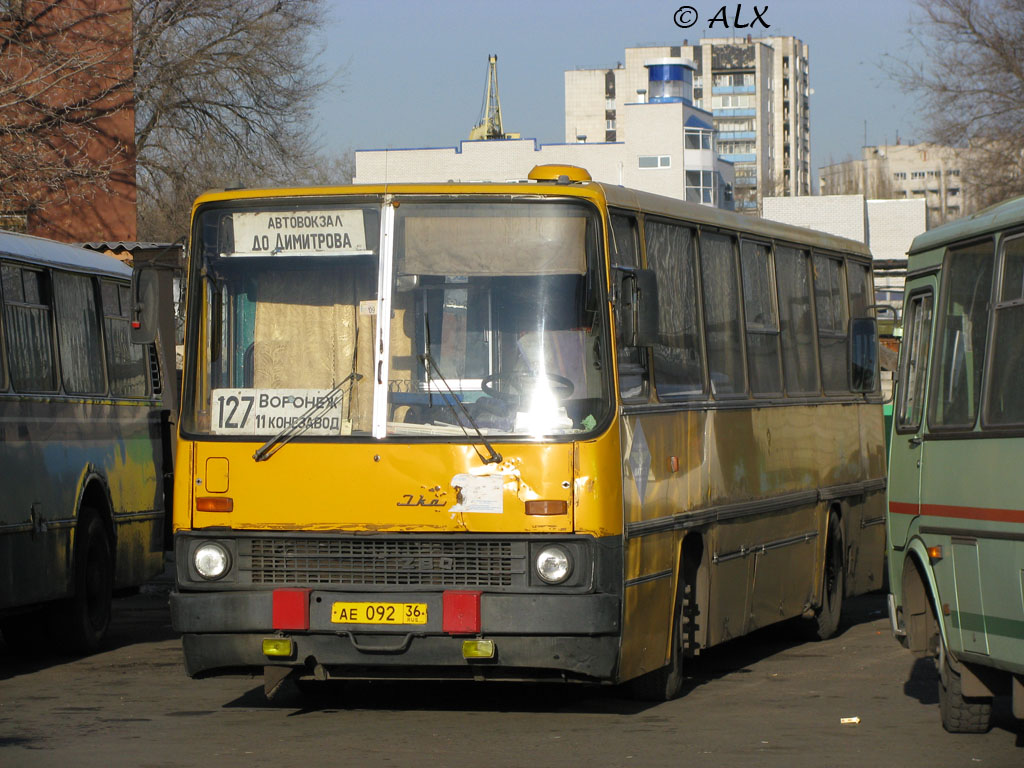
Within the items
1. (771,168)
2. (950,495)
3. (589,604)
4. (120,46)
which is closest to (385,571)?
(589,604)

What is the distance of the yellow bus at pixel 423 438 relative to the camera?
8.60m

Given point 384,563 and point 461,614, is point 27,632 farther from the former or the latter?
point 461,614

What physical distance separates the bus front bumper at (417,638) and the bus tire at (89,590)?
4075 mm

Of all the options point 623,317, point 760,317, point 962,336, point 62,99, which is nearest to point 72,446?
point 760,317

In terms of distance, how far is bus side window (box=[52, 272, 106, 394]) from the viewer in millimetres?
12680

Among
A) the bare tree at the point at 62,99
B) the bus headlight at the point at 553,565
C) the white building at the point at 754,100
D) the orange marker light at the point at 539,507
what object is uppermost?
the white building at the point at 754,100

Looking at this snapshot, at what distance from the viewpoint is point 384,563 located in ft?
28.6

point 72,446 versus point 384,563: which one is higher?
point 72,446

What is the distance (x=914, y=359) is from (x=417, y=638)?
309 centimetres

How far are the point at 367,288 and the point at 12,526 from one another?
3803 mm

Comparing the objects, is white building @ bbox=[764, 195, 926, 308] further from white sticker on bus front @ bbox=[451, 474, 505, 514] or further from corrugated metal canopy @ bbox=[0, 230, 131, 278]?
white sticker on bus front @ bbox=[451, 474, 505, 514]

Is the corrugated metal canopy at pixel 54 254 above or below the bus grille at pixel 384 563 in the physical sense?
above

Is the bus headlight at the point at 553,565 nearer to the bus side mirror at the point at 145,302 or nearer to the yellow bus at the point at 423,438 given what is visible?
the yellow bus at the point at 423,438

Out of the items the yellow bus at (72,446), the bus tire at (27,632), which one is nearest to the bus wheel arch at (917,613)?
the yellow bus at (72,446)
